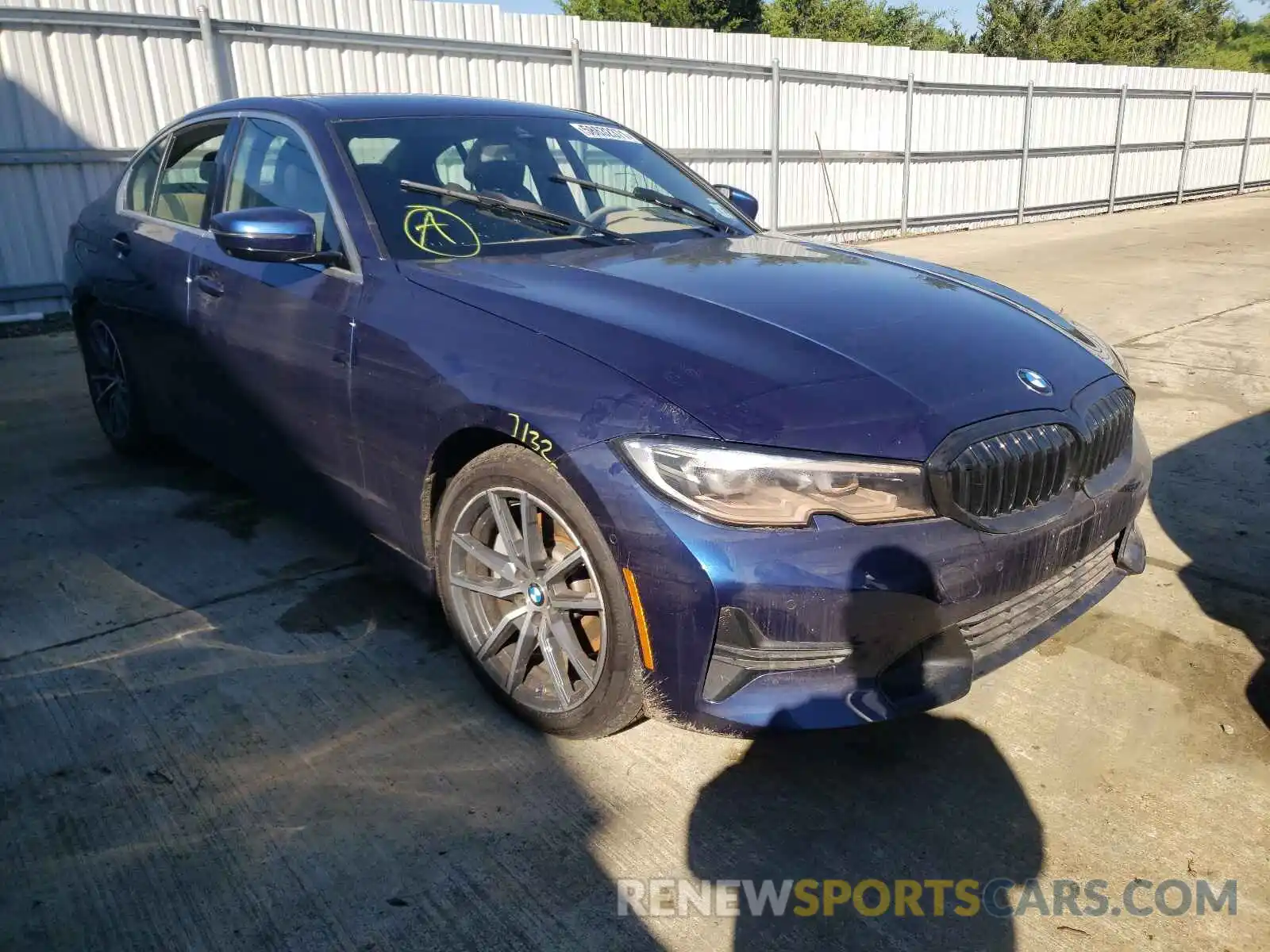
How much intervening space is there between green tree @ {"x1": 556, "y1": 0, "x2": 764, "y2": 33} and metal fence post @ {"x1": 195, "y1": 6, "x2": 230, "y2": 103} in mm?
29232

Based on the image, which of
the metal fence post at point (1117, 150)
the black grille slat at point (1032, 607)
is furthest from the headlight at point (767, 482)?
the metal fence post at point (1117, 150)

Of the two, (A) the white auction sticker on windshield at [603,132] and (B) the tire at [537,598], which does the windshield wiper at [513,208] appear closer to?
(A) the white auction sticker on windshield at [603,132]

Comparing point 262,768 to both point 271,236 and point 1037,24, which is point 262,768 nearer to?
point 271,236

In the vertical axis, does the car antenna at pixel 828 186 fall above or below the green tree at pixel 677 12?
below

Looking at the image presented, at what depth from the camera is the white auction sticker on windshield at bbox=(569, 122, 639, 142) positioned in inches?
154

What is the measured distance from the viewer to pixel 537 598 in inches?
102

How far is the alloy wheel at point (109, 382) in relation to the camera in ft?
15.2

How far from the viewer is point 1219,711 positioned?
9.27 ft

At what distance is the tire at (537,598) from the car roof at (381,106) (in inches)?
59.9

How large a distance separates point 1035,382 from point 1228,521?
2.23 m

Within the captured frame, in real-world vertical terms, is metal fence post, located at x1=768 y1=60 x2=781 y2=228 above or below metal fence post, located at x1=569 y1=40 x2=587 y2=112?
below

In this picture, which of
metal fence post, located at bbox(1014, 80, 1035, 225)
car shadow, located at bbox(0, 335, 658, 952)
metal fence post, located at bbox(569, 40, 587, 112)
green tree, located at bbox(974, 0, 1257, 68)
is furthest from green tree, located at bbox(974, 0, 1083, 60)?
car shadow, located at bbox(0, 335, 658, 952)

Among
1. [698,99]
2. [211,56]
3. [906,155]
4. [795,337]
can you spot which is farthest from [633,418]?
[906,155]

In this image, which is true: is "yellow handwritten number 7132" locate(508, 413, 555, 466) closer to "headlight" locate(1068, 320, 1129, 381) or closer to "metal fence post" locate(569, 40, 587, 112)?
"headlight" locate(1068, 320, 1129, 381)
